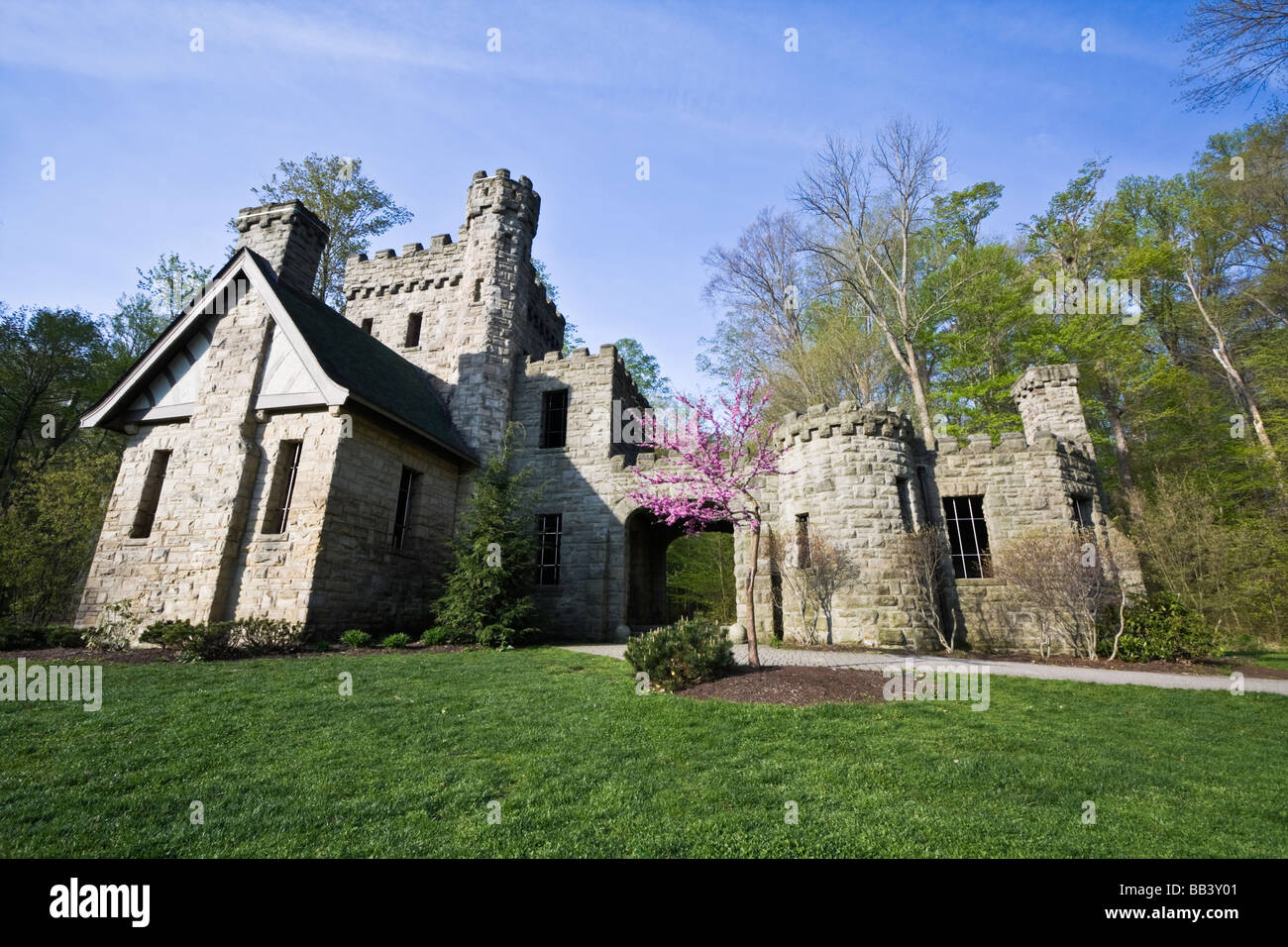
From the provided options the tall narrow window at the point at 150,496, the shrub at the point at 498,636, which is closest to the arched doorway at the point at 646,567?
the shrub at the point at 498,636

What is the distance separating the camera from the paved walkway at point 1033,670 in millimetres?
8031

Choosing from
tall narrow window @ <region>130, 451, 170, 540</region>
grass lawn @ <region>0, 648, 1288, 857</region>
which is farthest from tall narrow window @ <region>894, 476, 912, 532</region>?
tall narrow window @ <region>130, 451, 170, 540</region>

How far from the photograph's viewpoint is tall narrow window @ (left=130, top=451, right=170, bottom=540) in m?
12.6

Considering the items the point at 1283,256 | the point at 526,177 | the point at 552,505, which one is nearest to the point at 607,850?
the point at 552,505

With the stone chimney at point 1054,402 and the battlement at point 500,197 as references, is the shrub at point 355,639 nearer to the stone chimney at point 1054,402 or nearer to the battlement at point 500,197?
the battlement at point 500,197

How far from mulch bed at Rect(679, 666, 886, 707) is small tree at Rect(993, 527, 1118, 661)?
19.5ft

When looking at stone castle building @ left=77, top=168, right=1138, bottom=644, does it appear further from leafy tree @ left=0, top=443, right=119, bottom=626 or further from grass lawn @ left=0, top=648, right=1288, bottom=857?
grass lawn @ left=0, top=648, right=1288, bottom=857

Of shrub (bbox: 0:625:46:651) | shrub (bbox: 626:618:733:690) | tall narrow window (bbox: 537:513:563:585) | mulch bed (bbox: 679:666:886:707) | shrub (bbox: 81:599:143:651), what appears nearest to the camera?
mulch bed (bbox: 679:666:886:707)

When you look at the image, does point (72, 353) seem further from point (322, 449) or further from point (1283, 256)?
point (1283, 256)

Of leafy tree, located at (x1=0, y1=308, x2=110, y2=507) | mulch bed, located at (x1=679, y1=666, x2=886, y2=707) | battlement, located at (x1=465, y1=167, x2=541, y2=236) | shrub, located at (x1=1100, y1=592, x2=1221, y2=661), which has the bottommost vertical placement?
mulch bed, located at (x1=679, y1=666, x2=886, y2=707)

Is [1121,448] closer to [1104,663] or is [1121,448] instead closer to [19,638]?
[1104,663]

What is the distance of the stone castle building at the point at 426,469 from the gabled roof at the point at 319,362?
7 cm

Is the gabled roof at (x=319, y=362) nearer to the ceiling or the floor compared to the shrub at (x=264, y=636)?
nearer to the ceiling

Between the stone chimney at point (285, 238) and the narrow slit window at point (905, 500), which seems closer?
the narrow slit window at point (905, 500)
